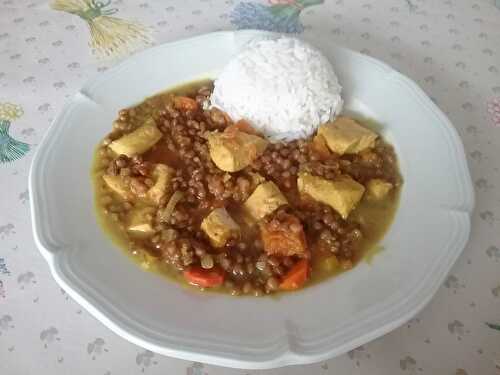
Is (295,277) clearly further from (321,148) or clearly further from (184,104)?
(184,104)

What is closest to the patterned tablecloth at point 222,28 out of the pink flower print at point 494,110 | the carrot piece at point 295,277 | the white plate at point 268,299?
the pink flower print at point 494,110

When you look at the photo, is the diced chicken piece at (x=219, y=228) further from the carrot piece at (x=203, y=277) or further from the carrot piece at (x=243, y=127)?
the carrot piece at (x=243, y=127)

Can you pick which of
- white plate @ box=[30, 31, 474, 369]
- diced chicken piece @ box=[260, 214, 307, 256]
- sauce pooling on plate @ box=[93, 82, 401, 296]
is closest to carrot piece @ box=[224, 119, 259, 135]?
sauce pooling on plate @ box=[93, 82, 401, 296]

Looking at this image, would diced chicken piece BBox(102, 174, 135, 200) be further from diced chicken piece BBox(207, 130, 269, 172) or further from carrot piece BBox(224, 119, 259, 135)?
carrot piece BBox(224, 119, 259, 135)

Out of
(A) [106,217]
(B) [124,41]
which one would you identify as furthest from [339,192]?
(B) [124,41]

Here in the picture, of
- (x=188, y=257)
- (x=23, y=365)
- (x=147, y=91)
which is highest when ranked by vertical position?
(x=147, y=91)

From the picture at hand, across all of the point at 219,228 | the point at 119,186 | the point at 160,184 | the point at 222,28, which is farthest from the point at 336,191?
the point at 222,28

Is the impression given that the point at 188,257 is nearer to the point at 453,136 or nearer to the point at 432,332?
the point at 432,332

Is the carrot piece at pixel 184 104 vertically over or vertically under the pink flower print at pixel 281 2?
under
